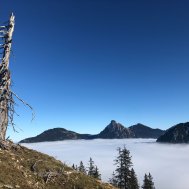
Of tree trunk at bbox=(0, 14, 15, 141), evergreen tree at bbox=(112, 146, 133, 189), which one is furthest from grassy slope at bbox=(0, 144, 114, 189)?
evergreen tree at bbox=(112, 146, 133, 189)

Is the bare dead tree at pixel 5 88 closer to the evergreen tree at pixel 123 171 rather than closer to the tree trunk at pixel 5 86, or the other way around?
the tree trunk at pixel 5 86

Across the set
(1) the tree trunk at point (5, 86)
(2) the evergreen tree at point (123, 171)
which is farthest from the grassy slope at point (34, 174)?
(2) the evergreen tree at point (123, 171)

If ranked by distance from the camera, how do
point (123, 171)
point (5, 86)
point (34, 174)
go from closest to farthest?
point (34, 174) → point (5, 86) → point (123, 171)

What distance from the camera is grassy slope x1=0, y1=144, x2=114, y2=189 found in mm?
15349

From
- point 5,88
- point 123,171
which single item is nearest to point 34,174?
point 5,88

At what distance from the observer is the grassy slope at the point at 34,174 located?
15.3m

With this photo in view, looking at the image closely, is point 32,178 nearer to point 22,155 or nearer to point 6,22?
point 22,155

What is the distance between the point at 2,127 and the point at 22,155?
2.34 meters

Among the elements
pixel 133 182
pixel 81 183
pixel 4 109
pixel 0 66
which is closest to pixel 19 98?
pixel 4 109

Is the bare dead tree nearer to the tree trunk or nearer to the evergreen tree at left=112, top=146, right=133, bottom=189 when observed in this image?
the tree trunk

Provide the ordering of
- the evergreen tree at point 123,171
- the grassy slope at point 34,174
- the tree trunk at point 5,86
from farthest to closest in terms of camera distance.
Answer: the evergreen tree at point 123,171
the tree trunk at point 5,86
the grassy slope at point 34,174

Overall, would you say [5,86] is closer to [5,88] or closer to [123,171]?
[5,88]

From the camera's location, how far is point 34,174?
55.5 feet

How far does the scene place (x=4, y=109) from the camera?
19641mm
